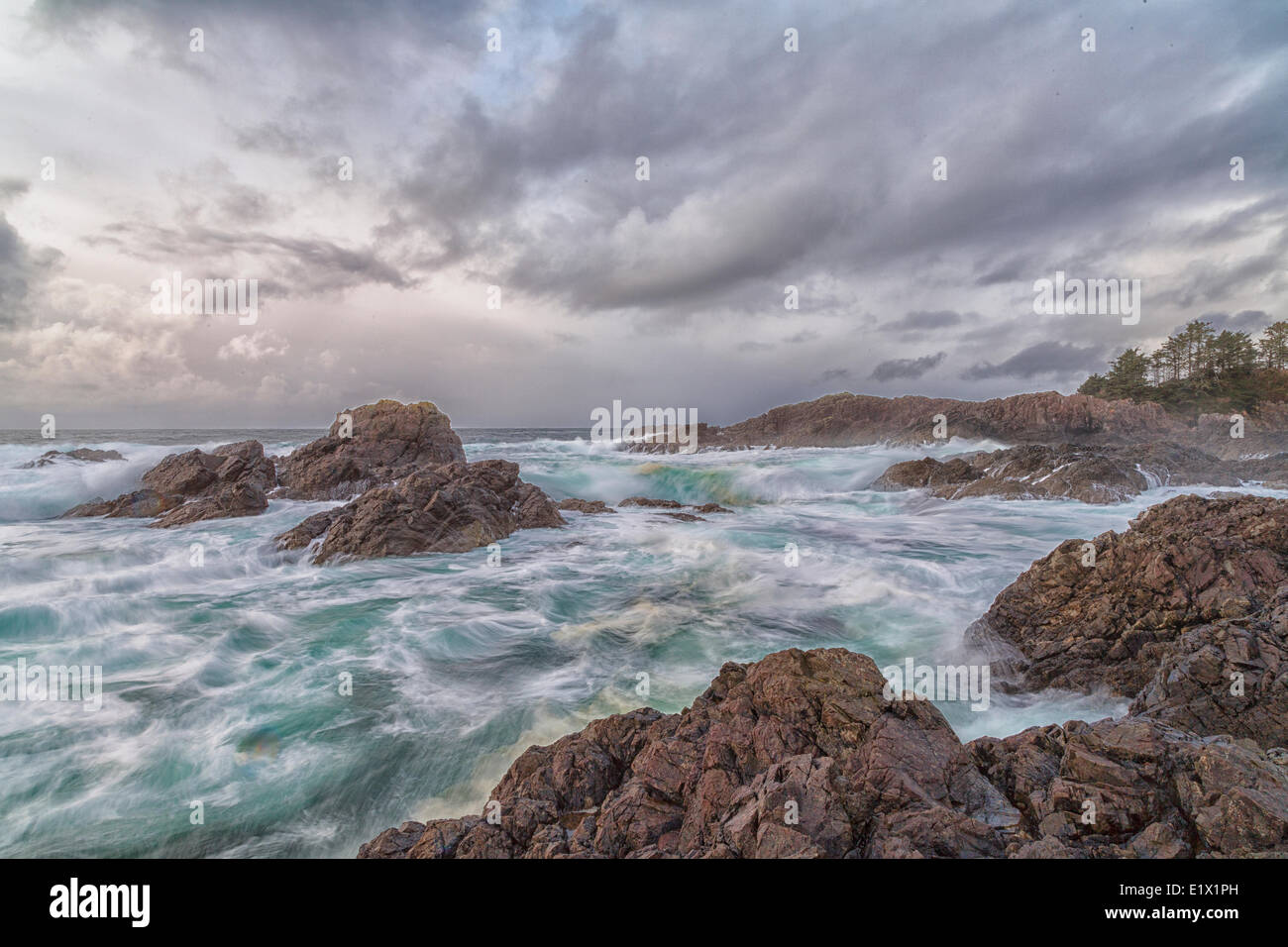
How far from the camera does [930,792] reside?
2.96 metres

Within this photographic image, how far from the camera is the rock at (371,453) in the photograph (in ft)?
63.5

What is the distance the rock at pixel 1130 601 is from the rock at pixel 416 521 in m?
11.7

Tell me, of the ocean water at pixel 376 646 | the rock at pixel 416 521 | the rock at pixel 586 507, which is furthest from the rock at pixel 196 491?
the rock at pixel 586 507

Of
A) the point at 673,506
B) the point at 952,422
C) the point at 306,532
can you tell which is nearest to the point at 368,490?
the point at 306,532

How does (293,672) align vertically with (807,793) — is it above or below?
below

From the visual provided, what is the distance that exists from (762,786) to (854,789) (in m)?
0.51

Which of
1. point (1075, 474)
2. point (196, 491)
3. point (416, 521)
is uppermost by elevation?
point (1075, 474)

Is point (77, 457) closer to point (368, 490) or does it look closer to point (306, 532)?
point (368, 490)

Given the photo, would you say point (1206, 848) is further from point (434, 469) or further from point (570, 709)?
point (434, 469)

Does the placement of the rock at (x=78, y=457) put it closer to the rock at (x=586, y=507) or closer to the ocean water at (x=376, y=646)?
the ocean water at (x=376, y=646)
